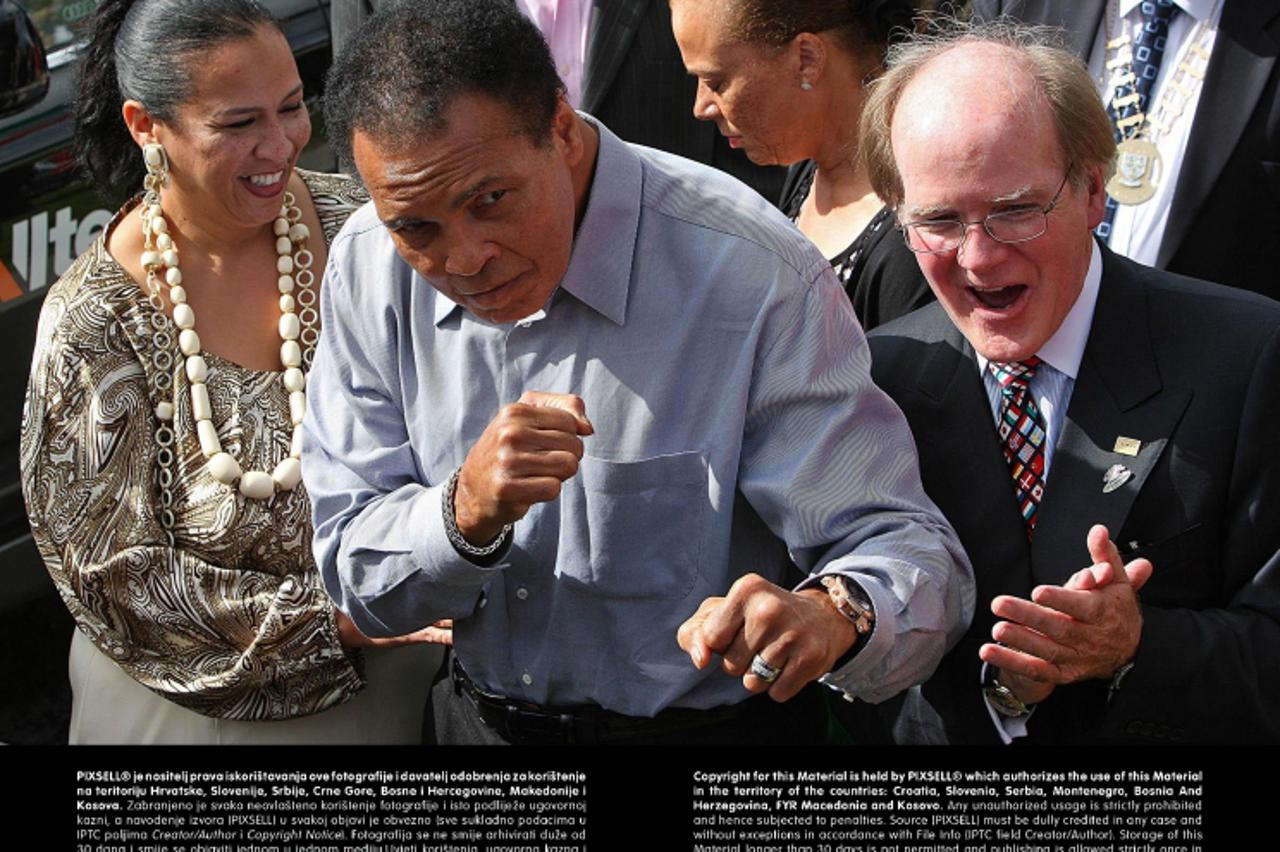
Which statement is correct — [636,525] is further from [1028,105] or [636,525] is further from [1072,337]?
[1028,105]

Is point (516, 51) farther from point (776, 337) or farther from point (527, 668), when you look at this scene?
point (527, 668)

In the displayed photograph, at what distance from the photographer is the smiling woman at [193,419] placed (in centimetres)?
310

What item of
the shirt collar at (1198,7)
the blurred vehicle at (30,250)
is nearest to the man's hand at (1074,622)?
the shirt collar at (1198,7)

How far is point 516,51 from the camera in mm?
2340

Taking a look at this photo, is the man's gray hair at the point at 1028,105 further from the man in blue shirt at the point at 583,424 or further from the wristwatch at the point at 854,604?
the wristwatch at the point at 854,604

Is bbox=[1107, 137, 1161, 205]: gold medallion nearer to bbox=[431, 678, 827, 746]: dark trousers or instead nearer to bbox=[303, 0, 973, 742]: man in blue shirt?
bbox=[303, 0, 973, 742]: man in blue shirt

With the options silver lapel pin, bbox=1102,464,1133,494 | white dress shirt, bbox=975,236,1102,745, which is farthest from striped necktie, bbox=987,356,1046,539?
silver lapel pin, bbox=1102,464,1133,494

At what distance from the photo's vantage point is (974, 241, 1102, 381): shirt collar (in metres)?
2.55

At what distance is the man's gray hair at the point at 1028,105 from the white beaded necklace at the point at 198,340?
121 cm

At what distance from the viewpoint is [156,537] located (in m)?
3.11

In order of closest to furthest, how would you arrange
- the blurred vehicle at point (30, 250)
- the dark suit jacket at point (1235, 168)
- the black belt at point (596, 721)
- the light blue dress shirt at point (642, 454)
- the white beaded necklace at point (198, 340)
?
the light blue dress shirt at point (642, 454) < the black belt at point (596, 721) < the white beaded necklace at point (198, 340) < the dark suit jacket at point (1235, 168) < the blurred vehicle at point (30, 250)

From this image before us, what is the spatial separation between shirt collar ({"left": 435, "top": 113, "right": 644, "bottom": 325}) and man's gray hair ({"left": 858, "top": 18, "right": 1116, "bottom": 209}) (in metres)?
0.44

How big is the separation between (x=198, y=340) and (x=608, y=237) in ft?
3.82

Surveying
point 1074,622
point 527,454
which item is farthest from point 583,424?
point 1074,622
